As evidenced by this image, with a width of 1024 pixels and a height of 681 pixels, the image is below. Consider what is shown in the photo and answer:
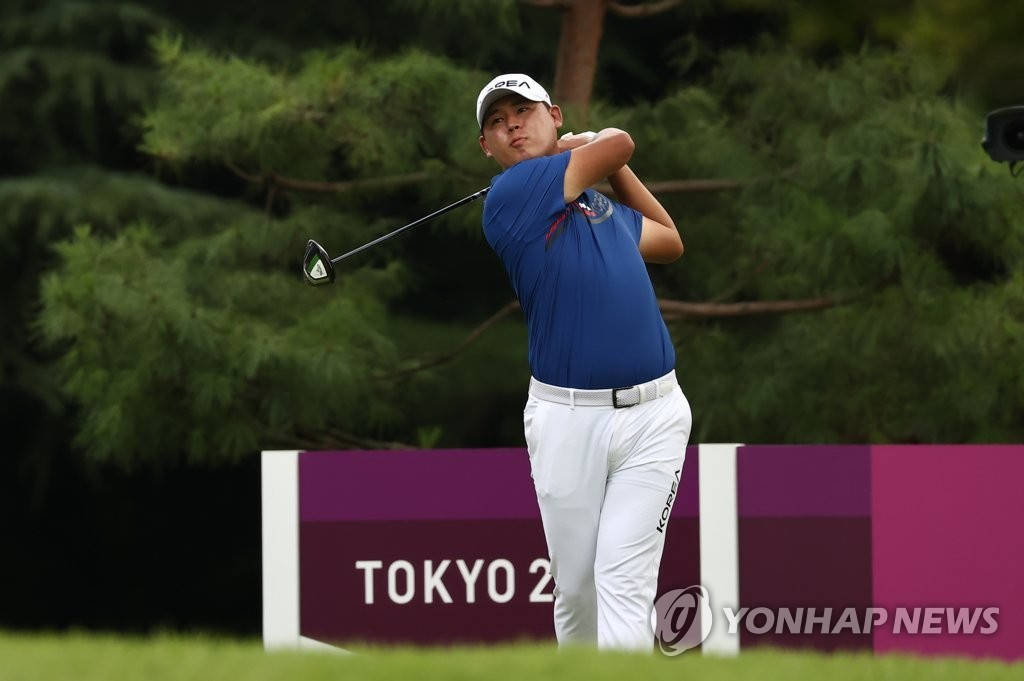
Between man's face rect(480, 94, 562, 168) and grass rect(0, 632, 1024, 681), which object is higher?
man's face rect(480, 94, 562, 168)

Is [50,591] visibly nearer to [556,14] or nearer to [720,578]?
[556,14]

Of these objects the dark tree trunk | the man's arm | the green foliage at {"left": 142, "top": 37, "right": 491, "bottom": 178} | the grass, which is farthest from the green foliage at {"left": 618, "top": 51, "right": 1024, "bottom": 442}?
the grass

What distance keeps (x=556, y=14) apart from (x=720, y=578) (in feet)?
23.6

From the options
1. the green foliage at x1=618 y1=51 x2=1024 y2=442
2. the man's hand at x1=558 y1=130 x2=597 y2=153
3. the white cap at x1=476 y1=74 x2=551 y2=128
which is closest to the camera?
the white cap at x1=476 y1=74 x2=551 y2=128

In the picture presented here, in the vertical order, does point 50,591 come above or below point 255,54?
below

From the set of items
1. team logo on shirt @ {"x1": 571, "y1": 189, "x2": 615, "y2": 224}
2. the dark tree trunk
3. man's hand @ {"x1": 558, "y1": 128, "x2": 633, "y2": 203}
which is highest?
the dark tree trunk

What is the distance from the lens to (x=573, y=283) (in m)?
4.76

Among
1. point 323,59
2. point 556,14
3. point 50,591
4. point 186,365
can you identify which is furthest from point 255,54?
point 50,591

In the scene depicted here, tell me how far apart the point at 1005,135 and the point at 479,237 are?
4020 millimetres

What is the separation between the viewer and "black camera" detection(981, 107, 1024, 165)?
7203 millimetres

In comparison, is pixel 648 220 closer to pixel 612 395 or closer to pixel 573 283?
pixel 573 283

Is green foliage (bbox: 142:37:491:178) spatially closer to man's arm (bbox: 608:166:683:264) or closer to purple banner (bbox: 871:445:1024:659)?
purple banner (bbox: 871:445:1024:659)

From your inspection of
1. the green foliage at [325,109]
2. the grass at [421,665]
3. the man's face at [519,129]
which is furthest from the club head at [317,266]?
the green foliage at [325,109]

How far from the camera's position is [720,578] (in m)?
6.52
